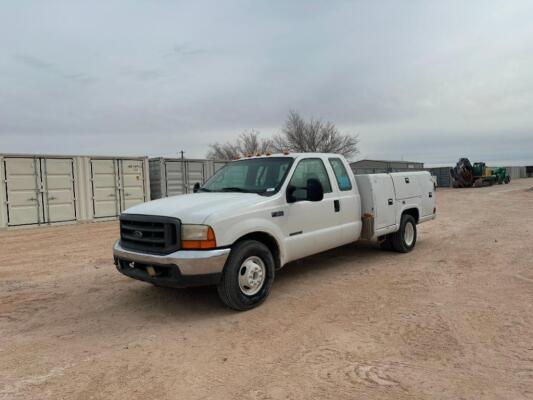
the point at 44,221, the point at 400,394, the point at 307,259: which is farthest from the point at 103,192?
the point at 400,394

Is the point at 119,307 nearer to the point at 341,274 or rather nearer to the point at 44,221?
the point at 341,274

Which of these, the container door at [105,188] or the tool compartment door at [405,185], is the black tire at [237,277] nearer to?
the tool compartment door at [405,185]

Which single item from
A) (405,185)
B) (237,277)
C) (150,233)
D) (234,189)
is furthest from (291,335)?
(405,185)

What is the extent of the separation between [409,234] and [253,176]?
4.06 meters

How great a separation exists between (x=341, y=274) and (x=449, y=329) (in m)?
2.53

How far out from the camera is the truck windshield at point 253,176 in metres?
5.75

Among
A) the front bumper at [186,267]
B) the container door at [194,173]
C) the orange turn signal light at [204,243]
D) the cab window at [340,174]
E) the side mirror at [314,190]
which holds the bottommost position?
the front bumper at [186,267]

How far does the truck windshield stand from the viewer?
18.9ft

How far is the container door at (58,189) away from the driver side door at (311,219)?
11740mm

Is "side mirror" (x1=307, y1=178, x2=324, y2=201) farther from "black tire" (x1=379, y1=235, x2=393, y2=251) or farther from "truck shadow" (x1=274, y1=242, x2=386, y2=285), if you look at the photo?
"black tire" (x1=379, y1=235, x2=393, y2=251)

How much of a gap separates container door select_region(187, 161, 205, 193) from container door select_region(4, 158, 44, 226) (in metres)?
6.14

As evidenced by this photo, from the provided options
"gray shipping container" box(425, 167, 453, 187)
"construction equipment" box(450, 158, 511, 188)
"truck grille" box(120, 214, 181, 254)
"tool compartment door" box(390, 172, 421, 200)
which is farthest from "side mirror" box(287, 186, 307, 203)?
"gray shipping container" box(425, 167, 453, 187)

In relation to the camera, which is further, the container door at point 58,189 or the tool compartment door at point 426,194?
the container door at point 58,189

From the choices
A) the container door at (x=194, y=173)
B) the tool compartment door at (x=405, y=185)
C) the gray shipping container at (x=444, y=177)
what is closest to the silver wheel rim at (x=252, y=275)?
the tool compartment door at (x=405, y=185)
